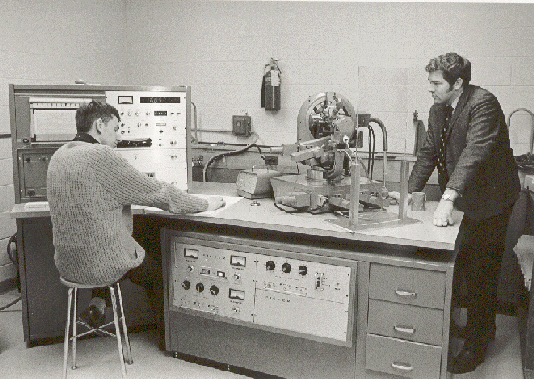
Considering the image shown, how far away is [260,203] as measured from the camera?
9.12ft

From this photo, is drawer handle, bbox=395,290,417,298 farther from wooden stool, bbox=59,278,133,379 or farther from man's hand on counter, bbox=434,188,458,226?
wooden stool, bbox=59,278,133,379

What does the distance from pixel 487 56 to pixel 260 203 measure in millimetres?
1665

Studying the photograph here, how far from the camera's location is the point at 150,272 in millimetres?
2656

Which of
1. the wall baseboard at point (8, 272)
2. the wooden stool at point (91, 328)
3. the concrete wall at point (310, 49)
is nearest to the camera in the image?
the wooden stool at point (91, 328)

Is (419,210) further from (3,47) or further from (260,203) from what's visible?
(3,47)

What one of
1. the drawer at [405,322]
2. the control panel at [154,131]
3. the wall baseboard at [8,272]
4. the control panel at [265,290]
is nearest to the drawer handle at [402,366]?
the drawer at [405,322]

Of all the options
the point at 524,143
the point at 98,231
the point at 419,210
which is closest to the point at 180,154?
the point at 98,231

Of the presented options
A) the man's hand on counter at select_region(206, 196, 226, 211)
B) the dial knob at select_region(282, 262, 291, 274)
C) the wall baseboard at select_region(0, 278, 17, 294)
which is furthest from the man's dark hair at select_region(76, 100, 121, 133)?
the wall baseboard at select_region(0, 278, 17, 294)

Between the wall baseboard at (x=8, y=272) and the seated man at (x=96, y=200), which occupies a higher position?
the seated man at (x=96, y=200)

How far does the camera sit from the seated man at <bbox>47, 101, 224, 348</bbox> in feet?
A: 7.26

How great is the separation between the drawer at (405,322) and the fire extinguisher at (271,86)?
1.86 meters

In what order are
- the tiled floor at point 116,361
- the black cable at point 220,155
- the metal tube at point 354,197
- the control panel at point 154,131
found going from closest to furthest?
the metal tube at point 354,197 → the tiled floor at point 116,361 → the control panel at point 154,131 → the black cable at point 220,155

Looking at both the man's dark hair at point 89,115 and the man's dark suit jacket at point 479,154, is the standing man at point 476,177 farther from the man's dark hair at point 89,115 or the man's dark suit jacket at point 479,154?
the man's dark hair at point 89,115

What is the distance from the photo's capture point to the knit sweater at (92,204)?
87.0 inches
